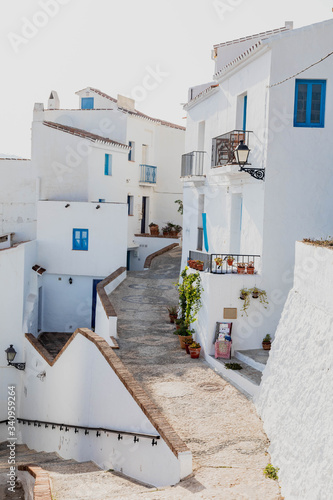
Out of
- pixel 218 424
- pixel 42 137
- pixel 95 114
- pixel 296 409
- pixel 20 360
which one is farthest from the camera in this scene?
pixel 95 114

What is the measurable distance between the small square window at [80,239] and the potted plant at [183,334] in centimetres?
826

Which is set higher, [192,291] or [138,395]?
[192,291]

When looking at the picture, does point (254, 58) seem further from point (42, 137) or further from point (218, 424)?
point (42, 137)

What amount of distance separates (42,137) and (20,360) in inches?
471

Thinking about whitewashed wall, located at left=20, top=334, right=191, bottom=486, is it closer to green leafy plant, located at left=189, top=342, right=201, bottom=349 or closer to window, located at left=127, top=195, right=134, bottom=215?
green leafy plant, located at left=189, top=342, right=201, bottom=349

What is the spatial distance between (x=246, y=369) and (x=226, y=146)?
6.86 m

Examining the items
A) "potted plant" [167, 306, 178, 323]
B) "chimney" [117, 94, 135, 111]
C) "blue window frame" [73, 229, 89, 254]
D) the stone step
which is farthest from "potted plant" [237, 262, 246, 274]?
"chimney" [117, 94, 135, 111]

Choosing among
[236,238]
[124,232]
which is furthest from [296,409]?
[124,232]

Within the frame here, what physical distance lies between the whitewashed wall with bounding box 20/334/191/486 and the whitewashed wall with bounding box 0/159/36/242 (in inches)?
401

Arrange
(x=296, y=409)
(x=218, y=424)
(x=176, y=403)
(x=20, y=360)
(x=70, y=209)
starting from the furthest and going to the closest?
(x=70, y=209), (x=20, y=360), (x=176, y=403), (x=218, y=424), (x=296, y=409)

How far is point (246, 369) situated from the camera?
48.3ft

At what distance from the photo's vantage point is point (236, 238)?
18.8 metres

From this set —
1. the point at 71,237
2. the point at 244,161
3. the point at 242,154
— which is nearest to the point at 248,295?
the point at 244,161

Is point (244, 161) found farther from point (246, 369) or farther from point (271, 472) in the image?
point (271, 472)
